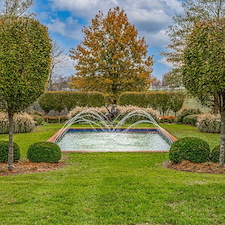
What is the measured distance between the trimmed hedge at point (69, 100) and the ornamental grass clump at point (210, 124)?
9.36 meters

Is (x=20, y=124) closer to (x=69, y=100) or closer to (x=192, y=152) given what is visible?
(x=69, y=100)

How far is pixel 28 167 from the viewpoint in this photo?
261 inches

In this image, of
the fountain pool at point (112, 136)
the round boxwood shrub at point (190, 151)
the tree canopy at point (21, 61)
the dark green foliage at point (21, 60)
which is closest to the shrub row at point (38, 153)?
the tree canopy at point (21, 61)

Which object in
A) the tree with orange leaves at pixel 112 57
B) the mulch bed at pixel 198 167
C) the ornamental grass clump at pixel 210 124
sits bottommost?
the mulch bed at pixel 198 167

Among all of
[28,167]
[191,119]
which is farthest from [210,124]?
[28,167]

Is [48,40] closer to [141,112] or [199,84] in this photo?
[199,84]

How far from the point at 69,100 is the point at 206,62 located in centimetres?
1673

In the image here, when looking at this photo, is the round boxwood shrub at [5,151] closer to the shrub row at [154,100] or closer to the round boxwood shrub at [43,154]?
the round boxwood shrub at [43,154]

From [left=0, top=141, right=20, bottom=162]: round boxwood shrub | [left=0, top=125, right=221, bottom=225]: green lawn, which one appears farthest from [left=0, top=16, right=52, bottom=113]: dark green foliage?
[left=0, top=125, right=221, bottom=225]: green lawn

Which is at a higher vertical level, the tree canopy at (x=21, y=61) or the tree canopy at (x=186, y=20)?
the tree canopy at (x=186, y=20)

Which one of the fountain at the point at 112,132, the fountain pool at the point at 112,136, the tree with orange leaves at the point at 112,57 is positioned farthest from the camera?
the tree with orange leaves at the point at 112,57

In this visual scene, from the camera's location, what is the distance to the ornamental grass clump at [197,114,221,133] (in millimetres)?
14250

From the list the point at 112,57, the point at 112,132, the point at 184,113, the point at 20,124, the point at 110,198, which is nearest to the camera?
the point at 110,198

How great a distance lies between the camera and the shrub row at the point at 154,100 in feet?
70.3
